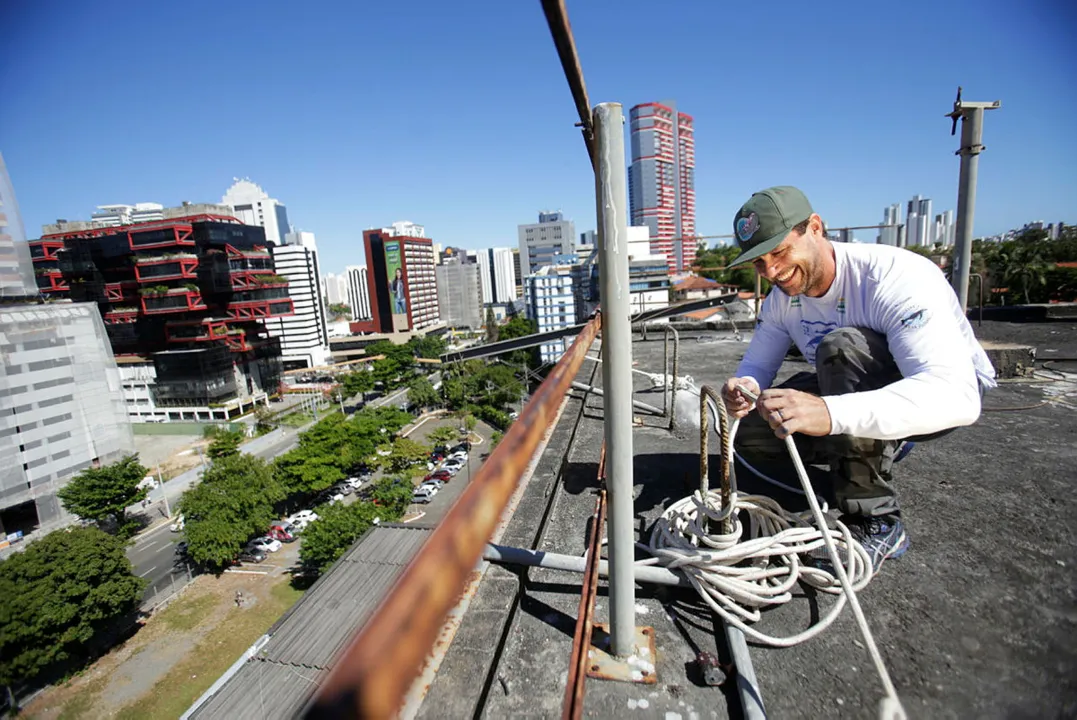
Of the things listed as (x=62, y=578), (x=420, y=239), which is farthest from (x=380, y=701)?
(x=420, y=239)

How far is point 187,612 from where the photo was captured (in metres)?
16.8

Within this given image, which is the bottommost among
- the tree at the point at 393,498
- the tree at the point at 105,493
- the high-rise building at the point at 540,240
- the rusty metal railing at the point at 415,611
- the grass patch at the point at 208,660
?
the grass patch at the point at 208,660

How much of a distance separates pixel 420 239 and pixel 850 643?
226 feet

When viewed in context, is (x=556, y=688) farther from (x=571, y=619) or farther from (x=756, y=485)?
(x=756, y=485)

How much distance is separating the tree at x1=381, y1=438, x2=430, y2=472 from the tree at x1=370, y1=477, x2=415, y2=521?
3.08 meters

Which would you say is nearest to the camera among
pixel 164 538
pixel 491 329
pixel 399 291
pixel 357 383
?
pixel 164 538

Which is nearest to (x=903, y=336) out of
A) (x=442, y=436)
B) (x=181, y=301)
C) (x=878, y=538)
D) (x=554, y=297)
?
(x=878, y=538)

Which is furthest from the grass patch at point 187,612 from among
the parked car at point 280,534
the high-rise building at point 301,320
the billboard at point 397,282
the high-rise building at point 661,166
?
the high-rise building at point 661,166

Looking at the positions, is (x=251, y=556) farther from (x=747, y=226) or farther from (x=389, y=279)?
(x=389, y=279)

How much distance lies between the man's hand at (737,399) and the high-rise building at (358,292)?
99514mm

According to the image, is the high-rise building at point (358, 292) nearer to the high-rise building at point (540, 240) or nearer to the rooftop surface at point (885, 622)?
the high-rise building at point (540, 240)

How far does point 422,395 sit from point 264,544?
1766cm

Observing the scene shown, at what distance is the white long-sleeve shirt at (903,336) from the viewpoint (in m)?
1.39

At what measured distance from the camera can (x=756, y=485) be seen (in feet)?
7.30
